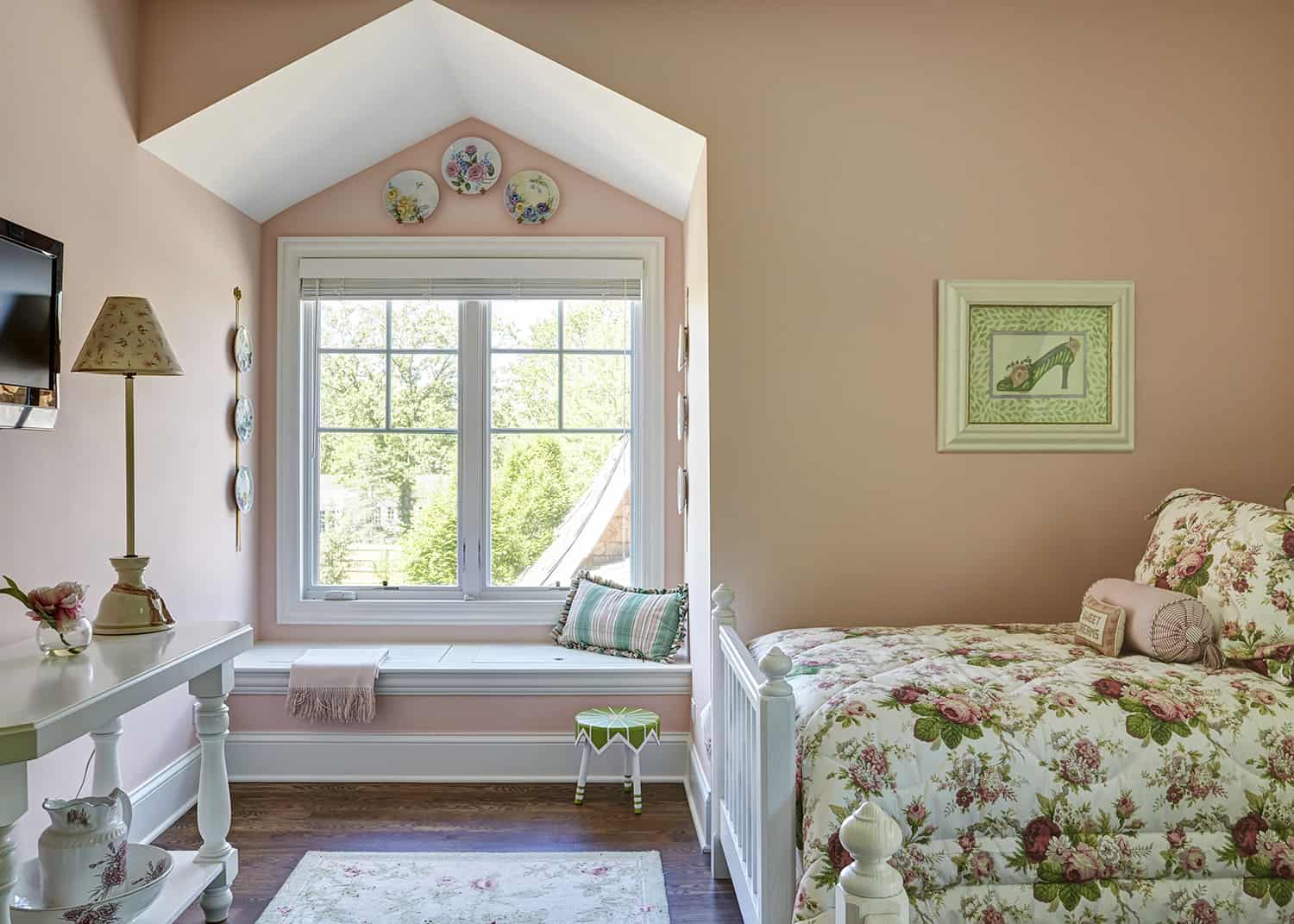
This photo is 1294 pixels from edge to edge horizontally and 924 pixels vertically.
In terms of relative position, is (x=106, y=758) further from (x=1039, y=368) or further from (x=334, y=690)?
(x=1039, y=368)

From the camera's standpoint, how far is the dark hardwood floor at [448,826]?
2.62 meters

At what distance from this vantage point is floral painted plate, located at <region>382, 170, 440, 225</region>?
3795 mm

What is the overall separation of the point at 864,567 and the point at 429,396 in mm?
1992

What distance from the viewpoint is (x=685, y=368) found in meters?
3.56

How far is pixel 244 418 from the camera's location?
3592 mm

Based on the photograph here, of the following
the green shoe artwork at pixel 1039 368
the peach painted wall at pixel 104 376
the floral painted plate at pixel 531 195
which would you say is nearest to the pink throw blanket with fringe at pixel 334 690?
the peach painted wall at pixel 104 376

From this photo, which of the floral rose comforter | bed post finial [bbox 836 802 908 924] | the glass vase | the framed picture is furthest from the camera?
the framed picture

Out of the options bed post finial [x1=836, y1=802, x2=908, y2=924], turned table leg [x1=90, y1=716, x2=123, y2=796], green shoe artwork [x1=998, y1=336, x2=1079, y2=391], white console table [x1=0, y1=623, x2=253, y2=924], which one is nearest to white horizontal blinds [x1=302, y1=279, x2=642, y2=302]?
green shoe artwork [x1=998, y1=336, x2=1079, y2=391]

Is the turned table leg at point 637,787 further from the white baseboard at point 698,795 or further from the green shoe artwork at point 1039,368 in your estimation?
the green shoe artwork at point 1039,368

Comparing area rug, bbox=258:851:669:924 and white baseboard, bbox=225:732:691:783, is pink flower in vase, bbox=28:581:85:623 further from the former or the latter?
white baseboard, bbox=225:732:691:783

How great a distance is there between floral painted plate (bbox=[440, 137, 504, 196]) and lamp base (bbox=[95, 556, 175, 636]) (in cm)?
207

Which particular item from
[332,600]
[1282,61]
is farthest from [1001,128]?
[332,600]

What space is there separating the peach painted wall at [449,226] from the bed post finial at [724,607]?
1.21 metres

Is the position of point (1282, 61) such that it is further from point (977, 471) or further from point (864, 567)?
point (864, 567)
